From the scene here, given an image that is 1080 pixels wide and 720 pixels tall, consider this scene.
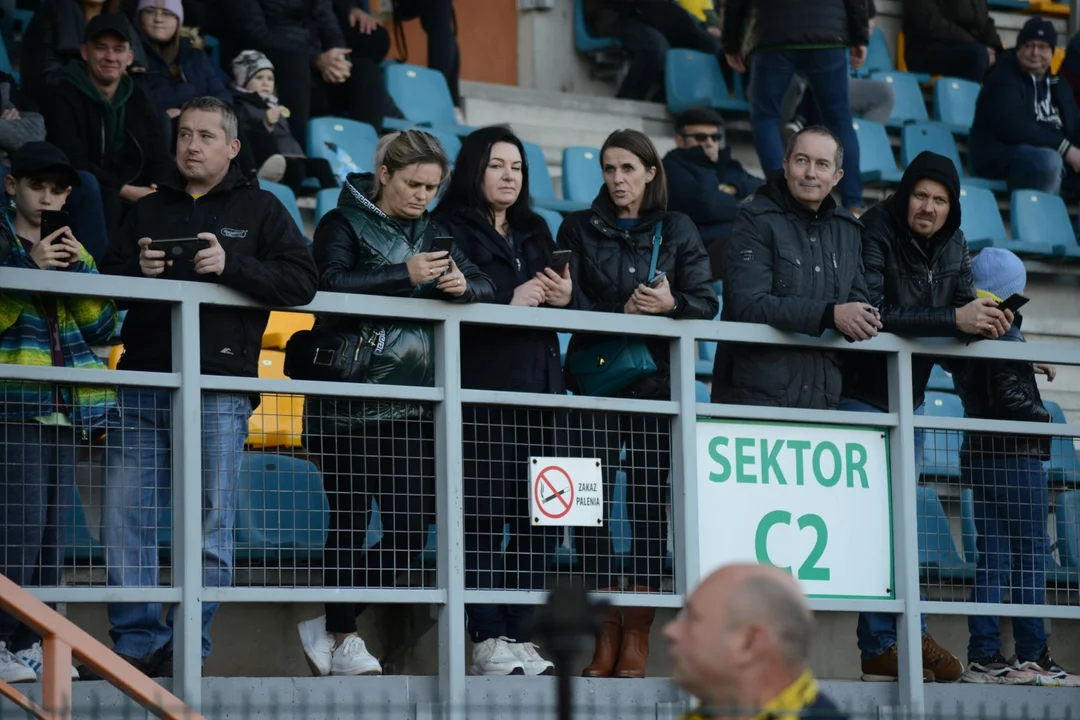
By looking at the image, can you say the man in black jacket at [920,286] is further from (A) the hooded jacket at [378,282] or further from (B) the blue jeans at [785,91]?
(B) the blue jeans at [785,91]

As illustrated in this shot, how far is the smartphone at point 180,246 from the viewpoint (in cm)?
591

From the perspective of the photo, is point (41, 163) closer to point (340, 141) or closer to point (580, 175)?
point (340, 141)

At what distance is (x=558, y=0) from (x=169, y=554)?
29.2ft

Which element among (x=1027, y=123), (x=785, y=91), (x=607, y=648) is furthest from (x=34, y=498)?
(x=1027, y=123)

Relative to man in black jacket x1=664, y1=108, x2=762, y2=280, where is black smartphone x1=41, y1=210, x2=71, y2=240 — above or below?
below

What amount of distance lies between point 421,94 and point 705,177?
2.01 meters

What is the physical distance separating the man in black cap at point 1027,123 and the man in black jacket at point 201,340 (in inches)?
289

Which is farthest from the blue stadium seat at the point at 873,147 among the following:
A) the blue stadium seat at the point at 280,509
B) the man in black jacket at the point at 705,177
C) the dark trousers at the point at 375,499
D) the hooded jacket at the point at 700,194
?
the blue stadium seat at the point at 280,509

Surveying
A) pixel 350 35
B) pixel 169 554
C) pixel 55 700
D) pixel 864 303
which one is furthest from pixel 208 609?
pixel 350 35

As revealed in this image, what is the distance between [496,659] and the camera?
6.34 metres

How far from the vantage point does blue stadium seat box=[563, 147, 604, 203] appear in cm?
1104

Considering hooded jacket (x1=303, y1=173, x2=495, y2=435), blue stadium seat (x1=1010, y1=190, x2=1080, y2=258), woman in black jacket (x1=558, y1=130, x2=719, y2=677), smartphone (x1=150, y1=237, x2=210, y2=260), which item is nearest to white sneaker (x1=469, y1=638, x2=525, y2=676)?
woman in black jacket (x1=558, y1=130, x2=719, y2=677)

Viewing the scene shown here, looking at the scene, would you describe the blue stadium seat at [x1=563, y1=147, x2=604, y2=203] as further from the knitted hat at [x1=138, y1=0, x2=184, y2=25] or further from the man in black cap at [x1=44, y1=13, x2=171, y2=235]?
the man in black cap at [x1=44, y1=13, x2=171, y2=235]

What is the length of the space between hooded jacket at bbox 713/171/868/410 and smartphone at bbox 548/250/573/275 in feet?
2.53
